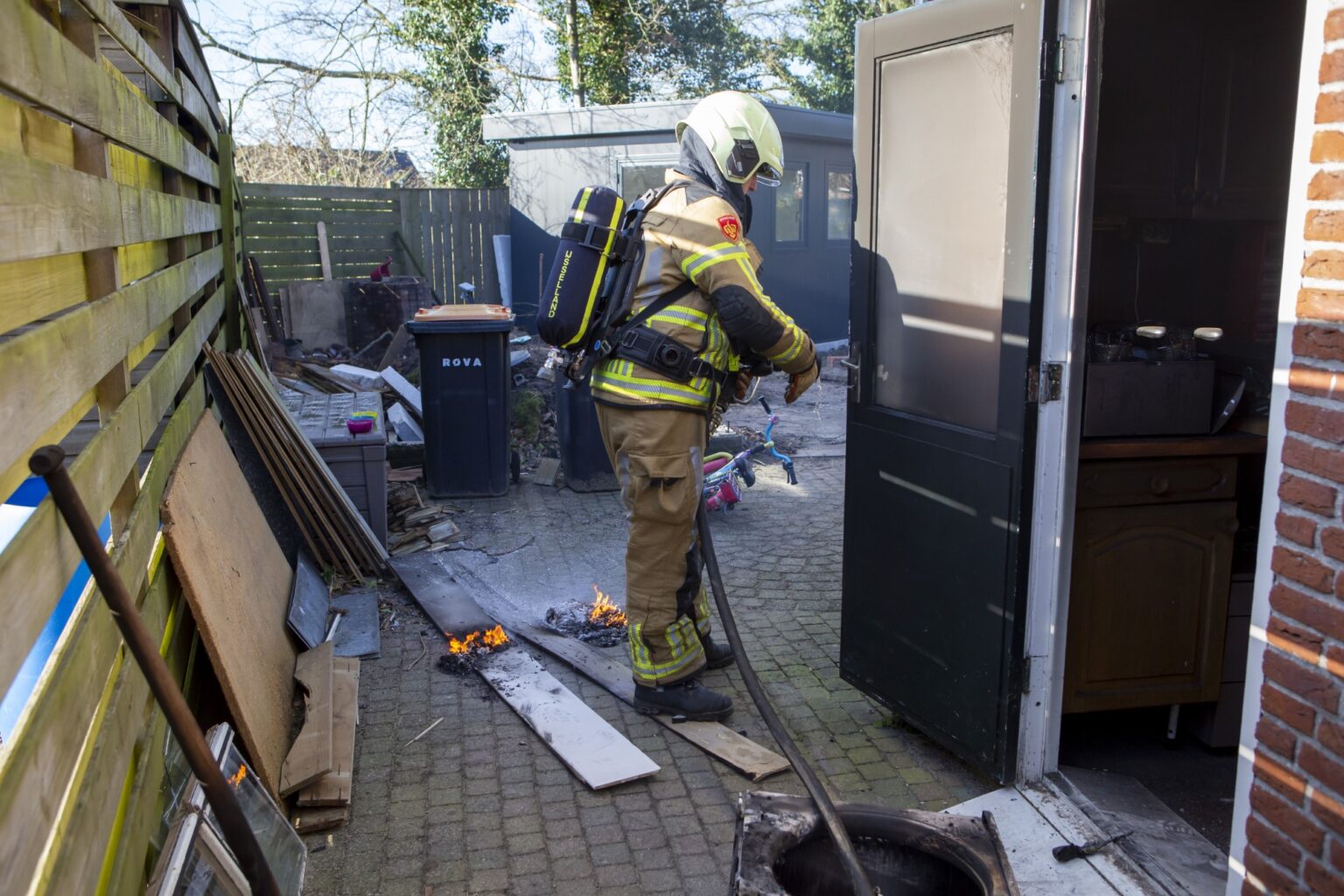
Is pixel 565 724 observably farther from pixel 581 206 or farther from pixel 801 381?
pixel 581 206

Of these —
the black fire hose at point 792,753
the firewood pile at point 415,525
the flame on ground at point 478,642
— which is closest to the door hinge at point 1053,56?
the black fire hose at point 792,753

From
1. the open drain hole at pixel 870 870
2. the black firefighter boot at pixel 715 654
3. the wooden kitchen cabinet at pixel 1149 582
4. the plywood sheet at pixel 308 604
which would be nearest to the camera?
the open drain hole at pixel 870 870

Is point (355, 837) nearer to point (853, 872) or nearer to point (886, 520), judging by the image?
point (853, 872)

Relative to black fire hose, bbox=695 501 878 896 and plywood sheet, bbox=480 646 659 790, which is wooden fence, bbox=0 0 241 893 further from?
black fire hose, bbox=695 501 878 896

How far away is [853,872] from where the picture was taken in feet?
8.04

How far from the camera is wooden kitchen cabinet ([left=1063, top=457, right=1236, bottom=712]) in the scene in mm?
3943

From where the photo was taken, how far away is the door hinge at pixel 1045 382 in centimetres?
333

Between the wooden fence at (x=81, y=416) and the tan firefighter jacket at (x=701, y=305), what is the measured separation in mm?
1691

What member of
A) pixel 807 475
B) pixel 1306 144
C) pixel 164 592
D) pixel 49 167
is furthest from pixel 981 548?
pixel 807 475

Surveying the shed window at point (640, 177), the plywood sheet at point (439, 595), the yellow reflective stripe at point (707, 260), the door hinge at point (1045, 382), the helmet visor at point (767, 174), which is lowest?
the plywood sheet at point (439, 595)

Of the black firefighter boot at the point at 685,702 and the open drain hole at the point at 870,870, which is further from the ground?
the open drain hole at the point at 870,870

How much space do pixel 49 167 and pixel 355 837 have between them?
2.41 m

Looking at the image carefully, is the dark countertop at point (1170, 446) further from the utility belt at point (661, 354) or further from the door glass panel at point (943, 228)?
the utility belt at point (661, 354)

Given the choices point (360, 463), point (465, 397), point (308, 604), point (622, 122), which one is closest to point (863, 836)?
point (308, 604)
